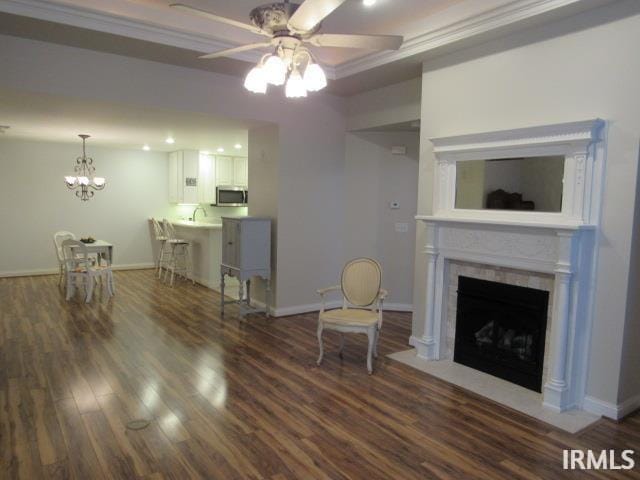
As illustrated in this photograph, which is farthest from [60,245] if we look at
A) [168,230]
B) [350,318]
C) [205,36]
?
[350,318]

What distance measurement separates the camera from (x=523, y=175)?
10.8 ft

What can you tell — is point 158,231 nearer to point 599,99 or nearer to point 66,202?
point 66,202

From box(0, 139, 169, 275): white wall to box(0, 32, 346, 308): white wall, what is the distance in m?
4.79

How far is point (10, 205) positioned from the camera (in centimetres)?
766

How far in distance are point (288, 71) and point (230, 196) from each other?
6.70 metres

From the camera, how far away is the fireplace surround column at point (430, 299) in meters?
3.89

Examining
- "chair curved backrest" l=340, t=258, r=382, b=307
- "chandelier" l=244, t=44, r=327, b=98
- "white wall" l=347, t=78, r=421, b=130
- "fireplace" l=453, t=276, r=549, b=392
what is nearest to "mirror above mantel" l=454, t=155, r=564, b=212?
"fireplace" l=453, t=276, r=549, b=392

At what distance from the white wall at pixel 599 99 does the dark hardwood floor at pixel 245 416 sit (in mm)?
716

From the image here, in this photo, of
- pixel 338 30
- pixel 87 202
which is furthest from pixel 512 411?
pixel 87 202

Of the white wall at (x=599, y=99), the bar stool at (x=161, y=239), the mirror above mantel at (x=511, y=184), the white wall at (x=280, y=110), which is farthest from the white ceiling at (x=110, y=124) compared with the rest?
the white wall at (x=599, y=99)

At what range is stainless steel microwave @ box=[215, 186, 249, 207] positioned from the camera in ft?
29.0

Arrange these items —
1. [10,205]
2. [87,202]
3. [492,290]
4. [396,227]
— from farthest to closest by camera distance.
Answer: [87,202]
[10,205]
[396,227]
[492,290]

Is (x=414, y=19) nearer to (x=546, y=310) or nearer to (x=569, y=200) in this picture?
(x=569, y=200)

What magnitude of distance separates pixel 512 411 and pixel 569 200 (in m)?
1.53
